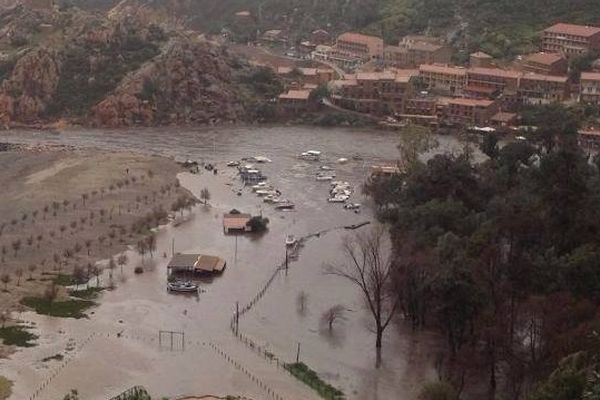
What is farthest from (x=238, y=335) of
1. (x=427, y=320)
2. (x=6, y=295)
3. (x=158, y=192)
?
(x=158, y=192)

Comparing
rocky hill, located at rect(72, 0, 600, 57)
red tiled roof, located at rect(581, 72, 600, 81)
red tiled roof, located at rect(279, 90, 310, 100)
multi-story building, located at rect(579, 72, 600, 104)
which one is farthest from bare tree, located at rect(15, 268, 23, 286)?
rocky hill, located at rect(72, 0, 600, 57)

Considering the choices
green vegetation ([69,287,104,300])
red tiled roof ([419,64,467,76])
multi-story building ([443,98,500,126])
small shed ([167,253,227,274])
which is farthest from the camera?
red tiled roof ([419,64,467,76])

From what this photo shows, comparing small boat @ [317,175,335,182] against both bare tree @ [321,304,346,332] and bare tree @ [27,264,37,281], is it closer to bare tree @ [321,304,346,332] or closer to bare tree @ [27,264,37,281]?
bare tree @ [321,304,346,332]

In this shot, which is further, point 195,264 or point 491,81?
point 491,81

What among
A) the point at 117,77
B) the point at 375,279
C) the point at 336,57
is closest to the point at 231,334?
Answer: the point at 375,279

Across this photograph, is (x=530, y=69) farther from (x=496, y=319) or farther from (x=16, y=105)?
(x=496, y=319)

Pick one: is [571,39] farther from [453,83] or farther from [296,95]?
[296,95]
